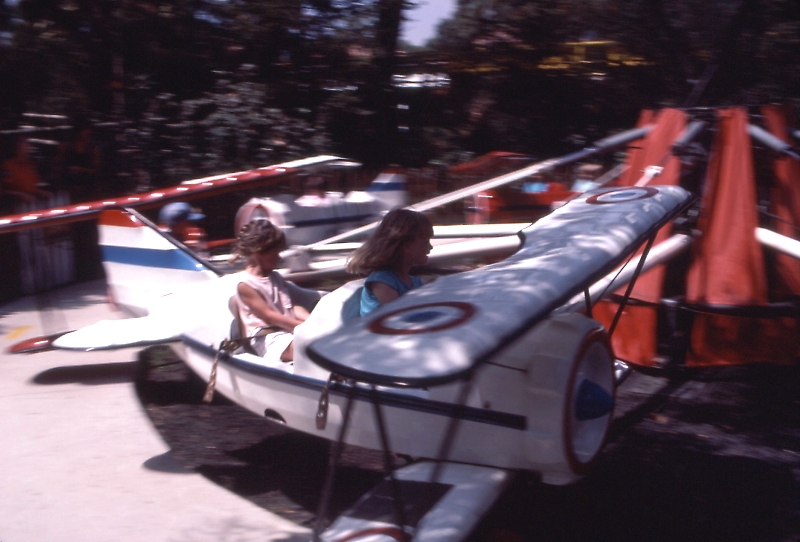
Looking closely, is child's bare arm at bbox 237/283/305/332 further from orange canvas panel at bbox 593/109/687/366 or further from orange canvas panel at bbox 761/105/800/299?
orange canvas panel at bbox 761/105/800/299

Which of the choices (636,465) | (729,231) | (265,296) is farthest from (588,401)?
(729,231)

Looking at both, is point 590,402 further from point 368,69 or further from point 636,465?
point 368,69

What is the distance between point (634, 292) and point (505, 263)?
2798 millimetres

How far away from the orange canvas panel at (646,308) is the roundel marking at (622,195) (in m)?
1.60

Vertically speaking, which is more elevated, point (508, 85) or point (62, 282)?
point (508, 85)

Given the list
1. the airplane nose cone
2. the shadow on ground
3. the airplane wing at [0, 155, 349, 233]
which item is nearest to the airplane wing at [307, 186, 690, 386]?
the airplane nose cone

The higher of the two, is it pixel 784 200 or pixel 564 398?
pixel 784 200

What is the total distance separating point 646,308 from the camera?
569cm

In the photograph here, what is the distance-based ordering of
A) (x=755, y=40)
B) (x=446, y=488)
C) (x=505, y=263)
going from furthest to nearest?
(x=755, y=40) < (x=505, y=263) < (x=446, y=488)

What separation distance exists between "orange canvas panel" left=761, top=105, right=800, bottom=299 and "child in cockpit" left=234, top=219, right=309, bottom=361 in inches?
141

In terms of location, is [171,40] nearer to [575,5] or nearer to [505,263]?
[575,5]

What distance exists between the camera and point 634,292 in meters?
5.79

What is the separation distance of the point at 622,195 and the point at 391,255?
136 cm

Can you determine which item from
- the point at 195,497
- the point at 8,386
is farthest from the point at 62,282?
the point at 195,497
